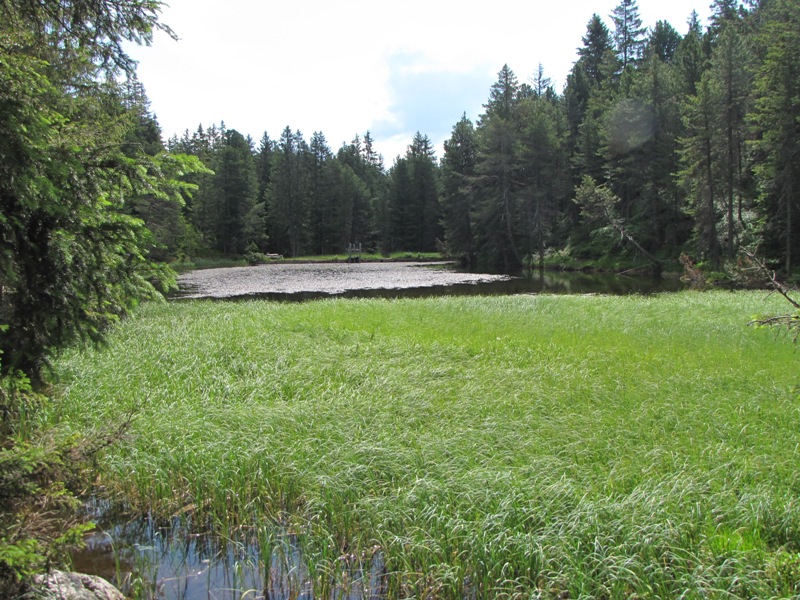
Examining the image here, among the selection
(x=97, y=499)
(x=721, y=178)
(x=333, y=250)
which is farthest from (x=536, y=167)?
(x=97, y=499)

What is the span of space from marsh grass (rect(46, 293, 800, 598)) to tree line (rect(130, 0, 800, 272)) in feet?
40.3

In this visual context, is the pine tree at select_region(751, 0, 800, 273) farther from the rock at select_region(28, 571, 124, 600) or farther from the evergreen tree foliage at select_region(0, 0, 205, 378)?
the rock at select_region(28, 571, 124, 600)

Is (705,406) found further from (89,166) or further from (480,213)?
(480,213)

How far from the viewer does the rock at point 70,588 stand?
2.92 metres

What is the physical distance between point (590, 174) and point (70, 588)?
5347 centimetres

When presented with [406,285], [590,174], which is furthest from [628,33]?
[406,285]

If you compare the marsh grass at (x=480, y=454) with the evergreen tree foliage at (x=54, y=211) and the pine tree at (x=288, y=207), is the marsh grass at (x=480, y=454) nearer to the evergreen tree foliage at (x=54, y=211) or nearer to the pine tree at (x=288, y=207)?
the evergreen tree foliage at (x=54, y=211)

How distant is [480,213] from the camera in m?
48.6

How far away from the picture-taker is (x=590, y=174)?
5056 cm

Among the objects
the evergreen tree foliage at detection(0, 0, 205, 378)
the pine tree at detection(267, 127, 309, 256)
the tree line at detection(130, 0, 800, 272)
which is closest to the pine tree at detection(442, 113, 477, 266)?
the tree line at detection(130, 0, 800, 272)

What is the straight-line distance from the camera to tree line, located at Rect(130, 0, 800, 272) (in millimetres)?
30047

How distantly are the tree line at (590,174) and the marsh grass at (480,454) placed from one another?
1227 cm

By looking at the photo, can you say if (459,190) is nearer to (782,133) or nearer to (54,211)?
(782,133)

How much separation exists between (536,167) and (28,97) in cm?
4783
